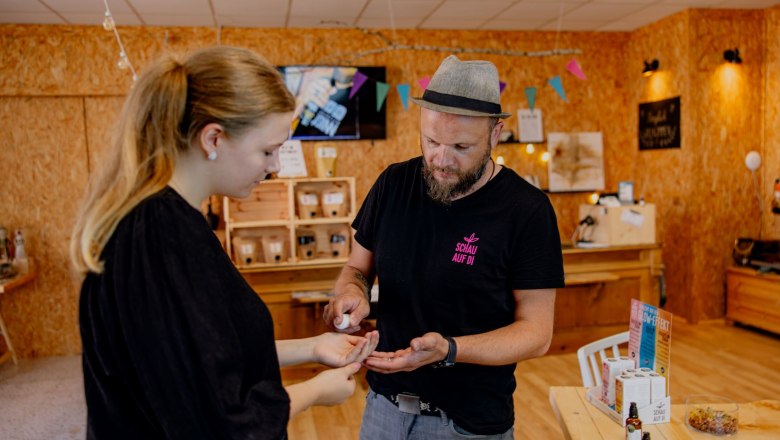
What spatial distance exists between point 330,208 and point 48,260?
271 cm

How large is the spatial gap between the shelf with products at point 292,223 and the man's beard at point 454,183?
130 inches

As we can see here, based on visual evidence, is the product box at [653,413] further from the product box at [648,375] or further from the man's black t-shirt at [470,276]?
the man's black t-shirt at [470,276]

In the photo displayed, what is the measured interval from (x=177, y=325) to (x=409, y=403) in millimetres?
856

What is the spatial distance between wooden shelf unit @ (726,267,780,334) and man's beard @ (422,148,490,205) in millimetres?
4760

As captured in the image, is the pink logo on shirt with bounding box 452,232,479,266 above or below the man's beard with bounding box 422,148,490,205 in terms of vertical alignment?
below

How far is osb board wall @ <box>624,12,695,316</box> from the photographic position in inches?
235

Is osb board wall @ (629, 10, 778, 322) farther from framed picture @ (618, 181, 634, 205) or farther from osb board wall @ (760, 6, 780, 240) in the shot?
framed picture @ (618, 181, 634, 205)

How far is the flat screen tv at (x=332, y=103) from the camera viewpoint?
5949mm

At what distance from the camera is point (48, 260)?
18.7ft

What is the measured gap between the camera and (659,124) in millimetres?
6324

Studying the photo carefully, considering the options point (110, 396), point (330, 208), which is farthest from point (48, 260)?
point (110, 396)

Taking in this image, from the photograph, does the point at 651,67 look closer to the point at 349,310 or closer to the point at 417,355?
the point at 349,310

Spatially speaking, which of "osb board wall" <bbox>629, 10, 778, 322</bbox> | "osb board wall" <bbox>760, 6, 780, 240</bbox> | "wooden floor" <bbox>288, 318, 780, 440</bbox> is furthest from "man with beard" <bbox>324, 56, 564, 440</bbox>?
"osb board wall" <bbox>760, 6, 780, 240</bbox>

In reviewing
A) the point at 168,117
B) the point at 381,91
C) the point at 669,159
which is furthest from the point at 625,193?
the point at 168,117
